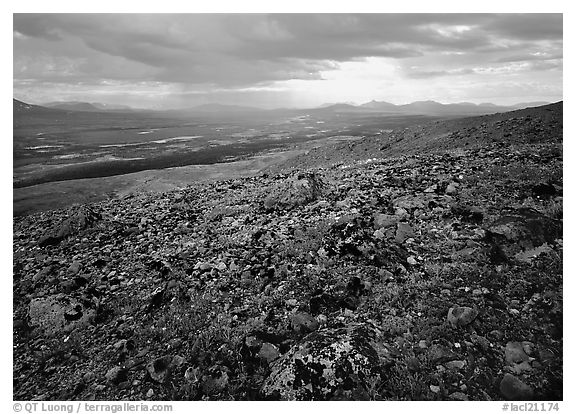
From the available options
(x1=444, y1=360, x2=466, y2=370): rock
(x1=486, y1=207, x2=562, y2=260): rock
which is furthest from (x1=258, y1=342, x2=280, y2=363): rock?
(x1=486, y1=207, x2=562, y2=260): rock

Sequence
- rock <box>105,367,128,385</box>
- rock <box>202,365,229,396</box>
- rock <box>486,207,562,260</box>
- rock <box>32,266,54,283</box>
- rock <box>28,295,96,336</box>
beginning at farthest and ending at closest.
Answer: rock <box>32,266,54,283</box>
rock <box>486,207,562,260</box>
rock <box>28,295,96,336</box>
rock <box>105,367,128,385</box>
rock <box>202,365,229,396</box>

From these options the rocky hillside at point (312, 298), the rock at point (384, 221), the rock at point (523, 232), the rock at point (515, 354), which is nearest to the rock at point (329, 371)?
the rocky hillside at point (312, 298)

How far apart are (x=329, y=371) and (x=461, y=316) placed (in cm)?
229

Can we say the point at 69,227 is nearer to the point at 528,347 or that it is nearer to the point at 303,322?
the point at 303,322

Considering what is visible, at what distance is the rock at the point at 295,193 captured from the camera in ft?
34.4

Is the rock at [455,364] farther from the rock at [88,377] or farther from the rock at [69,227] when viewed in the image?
the rock at [69,227]

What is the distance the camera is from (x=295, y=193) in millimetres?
10641

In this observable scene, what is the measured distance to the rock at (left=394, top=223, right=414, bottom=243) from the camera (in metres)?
7.77

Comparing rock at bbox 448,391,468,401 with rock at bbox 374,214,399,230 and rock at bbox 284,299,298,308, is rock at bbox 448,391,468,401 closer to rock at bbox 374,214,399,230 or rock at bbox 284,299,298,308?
rock at bbox 284,299,298,308

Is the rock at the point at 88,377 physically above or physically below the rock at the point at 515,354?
below

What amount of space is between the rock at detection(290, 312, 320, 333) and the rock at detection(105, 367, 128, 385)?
8.95 ft

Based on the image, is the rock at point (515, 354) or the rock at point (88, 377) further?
A: the rock at point (88, 377)

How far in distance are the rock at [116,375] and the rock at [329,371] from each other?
221cm
